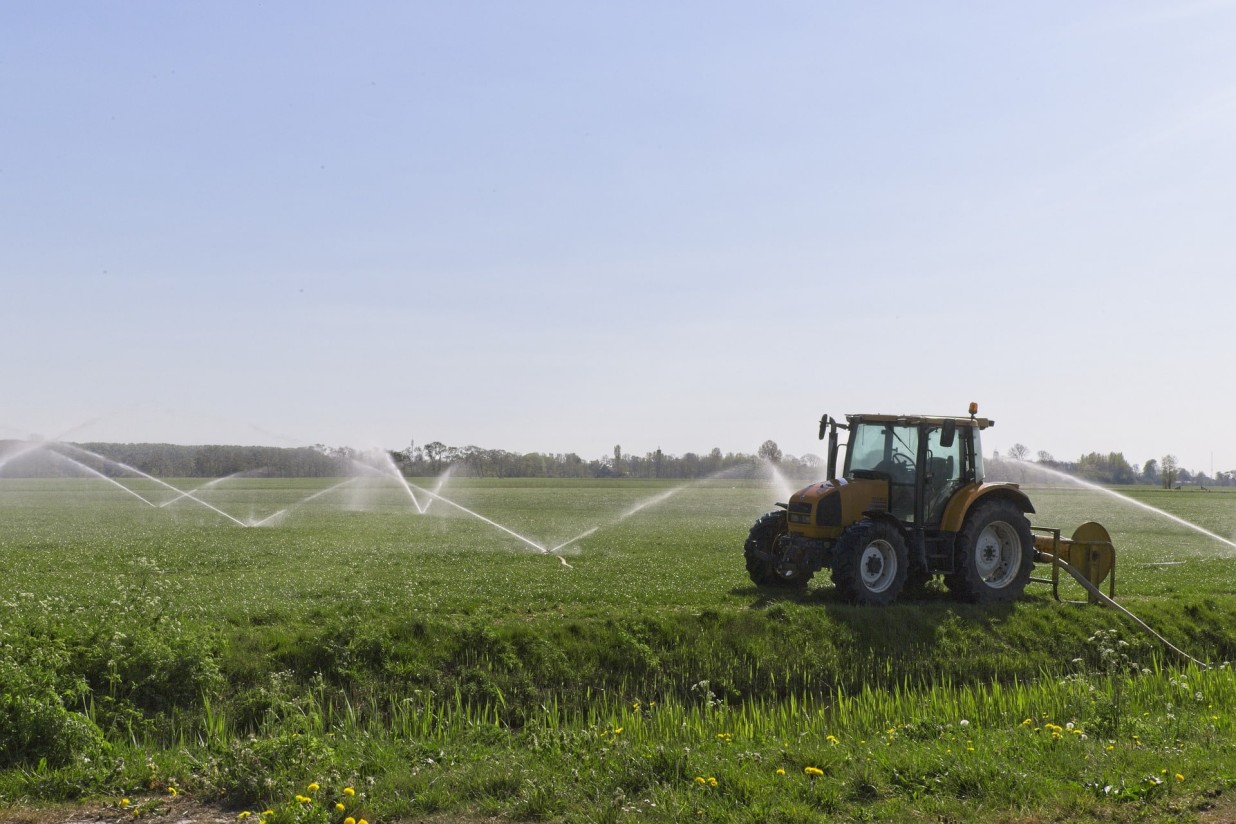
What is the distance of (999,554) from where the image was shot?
766 inches

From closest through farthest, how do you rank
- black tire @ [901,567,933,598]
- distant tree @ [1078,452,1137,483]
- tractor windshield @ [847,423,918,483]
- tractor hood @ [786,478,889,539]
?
1. tractor hood @ [786,478,889,539]
2. tractor windshield @ [847,423,918,483]
3. black tire @ [901,567,933,598]
4. distant tree @ [1078,452,1137,483]

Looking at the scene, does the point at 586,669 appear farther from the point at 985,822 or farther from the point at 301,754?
the point at 985,822

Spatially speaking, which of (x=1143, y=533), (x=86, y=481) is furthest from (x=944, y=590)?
(x=86, y=481)

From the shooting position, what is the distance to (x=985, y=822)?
799cm

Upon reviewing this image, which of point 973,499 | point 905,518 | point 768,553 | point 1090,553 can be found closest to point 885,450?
point 905,518

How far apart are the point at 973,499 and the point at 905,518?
1.20 m

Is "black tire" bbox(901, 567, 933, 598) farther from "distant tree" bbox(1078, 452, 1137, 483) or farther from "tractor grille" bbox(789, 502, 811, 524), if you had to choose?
"distant tree" bbox(1078, 452, 1137, 483)

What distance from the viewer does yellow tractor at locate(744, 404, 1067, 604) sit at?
A: 17734mm

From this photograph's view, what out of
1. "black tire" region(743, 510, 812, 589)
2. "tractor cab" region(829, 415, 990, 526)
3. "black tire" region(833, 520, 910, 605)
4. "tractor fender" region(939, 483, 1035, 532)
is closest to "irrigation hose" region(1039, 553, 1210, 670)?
"tractor fender" region(939, 483, 1035, 532)

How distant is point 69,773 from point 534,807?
14.4 feet

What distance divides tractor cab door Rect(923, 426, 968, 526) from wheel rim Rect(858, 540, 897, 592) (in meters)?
0.98

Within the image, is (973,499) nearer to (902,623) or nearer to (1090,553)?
(902,623)

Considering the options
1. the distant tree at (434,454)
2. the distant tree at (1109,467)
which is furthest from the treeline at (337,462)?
the distant tree at (1109,467)

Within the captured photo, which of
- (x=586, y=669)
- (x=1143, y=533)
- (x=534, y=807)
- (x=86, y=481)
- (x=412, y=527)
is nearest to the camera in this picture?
(x=534, y=807)
